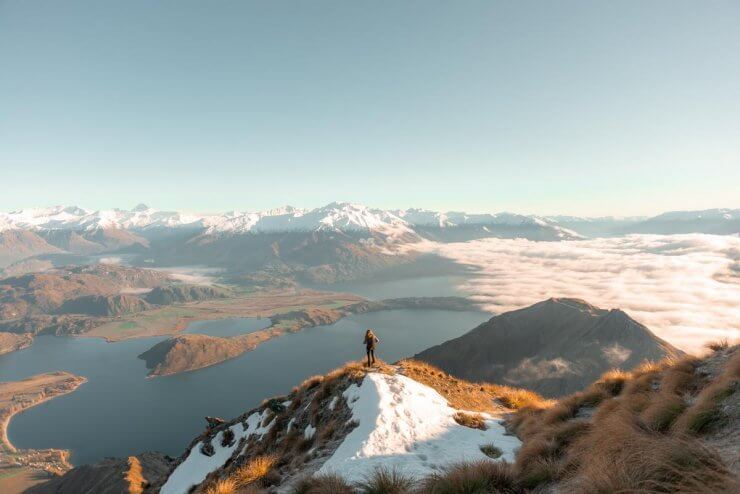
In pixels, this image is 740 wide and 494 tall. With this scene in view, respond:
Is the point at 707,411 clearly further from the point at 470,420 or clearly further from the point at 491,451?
the point at 470,420

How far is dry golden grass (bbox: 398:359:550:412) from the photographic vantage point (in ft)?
75.9

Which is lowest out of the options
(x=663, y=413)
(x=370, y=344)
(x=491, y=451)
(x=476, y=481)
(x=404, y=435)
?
(x=404, y=435)

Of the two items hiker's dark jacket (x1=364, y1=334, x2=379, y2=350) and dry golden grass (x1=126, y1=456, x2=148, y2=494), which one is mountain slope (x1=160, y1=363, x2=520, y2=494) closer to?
hiker's dark jacket (x1=364, y1=334, x2=379, y2=350)

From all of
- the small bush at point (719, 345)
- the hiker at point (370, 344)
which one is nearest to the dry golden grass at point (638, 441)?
the small bush at point (719, 345)

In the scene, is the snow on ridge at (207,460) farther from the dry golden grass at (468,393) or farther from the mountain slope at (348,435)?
the dry golden grass at (468,393)

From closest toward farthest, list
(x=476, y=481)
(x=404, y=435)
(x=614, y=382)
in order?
(x=476, y=481) < (x=404, y=435) < (x=614, y=382)

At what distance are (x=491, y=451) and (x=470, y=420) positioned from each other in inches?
167

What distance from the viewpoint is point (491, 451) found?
1411 cm

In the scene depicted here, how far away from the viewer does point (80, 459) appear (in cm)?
18462

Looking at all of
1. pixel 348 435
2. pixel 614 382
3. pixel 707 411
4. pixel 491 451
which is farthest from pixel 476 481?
pixel 614 382

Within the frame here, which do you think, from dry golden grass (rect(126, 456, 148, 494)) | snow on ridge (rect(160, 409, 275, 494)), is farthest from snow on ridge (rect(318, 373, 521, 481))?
dry golden grass (rect(126, 456, 148, 494))

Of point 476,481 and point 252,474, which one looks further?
point 252,474

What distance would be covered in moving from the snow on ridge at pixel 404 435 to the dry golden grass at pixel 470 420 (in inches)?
12.8

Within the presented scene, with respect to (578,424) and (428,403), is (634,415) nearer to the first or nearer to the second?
(578,424)
